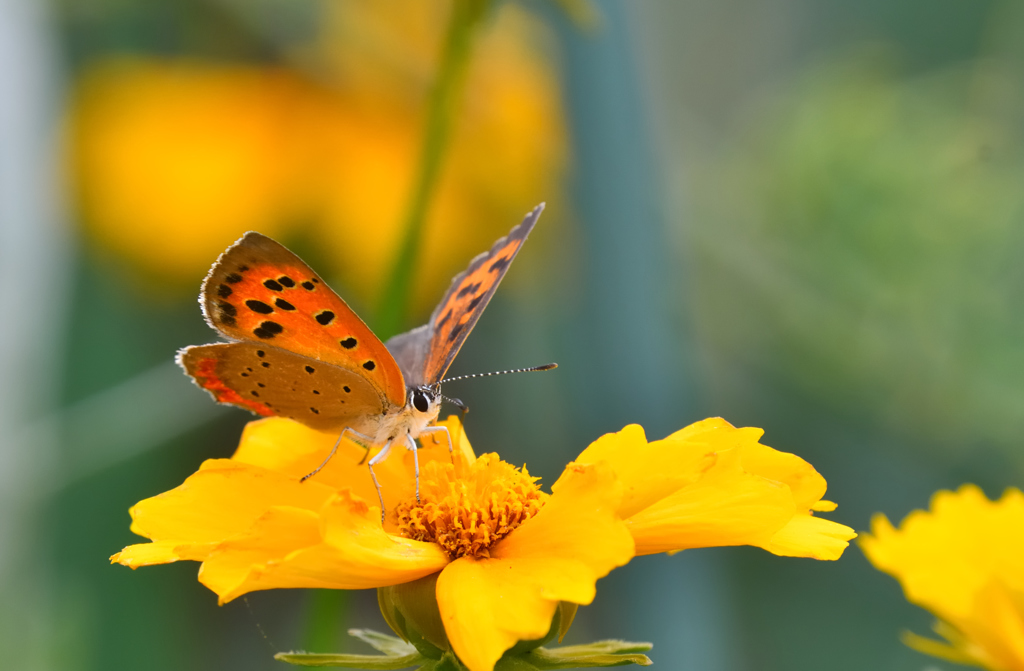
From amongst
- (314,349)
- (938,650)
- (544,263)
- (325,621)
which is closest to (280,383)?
(314,349)

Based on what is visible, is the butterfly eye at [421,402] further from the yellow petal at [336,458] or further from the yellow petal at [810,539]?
the yellow petal at [810,539]

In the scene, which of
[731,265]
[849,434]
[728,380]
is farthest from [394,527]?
[728,380]

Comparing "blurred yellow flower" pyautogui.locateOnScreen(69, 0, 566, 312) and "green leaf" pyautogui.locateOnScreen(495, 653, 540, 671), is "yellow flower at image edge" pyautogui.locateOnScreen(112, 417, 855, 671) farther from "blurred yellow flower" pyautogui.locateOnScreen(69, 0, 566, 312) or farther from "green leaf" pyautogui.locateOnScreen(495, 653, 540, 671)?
"blurred yellow flower" pyautogui.locateOnScreen(69, 0, 566, 312)

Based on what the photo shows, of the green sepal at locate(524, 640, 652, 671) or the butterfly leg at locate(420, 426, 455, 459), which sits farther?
the butterfly leg at locate(420, 426, 455, 459)

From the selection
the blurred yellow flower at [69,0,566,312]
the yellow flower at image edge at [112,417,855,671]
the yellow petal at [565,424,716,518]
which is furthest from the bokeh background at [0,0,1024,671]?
the yellow petal at [565,424,716,518]

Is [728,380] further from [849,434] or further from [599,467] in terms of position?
[599,467]
